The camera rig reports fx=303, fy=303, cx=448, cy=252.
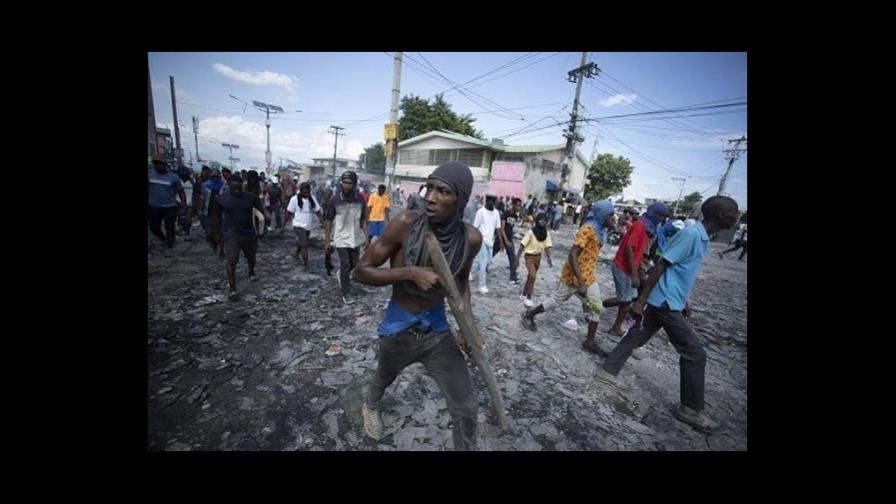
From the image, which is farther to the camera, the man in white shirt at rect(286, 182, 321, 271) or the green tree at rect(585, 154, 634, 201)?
the green tree at rect(585, 154, 634, 201)

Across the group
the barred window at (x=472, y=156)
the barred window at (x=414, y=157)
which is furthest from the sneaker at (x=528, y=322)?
the barred window at (x=414, y=157)

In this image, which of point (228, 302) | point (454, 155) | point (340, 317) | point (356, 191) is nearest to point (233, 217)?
point (228, 302)

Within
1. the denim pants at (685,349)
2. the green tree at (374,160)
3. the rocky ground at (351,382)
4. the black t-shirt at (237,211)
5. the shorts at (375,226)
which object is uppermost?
the green tree at (374,160)

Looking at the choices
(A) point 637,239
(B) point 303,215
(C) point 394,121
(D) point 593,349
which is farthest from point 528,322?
(C) point 394,121

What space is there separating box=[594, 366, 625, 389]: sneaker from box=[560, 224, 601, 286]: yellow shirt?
1073mm

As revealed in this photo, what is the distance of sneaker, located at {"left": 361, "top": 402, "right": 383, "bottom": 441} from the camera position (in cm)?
224

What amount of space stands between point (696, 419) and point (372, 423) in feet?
9.38

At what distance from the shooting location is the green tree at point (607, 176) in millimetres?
36219

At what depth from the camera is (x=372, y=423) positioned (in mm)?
2250

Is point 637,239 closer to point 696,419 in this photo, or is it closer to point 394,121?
point 696,419

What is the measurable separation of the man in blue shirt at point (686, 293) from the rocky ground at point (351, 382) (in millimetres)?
265

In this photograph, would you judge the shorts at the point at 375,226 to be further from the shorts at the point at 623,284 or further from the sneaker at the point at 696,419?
the sneaker at the point at 696,419

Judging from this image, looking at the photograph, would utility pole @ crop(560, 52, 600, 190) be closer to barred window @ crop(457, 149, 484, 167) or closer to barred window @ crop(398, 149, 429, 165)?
barred window @ crop(457, 149, 484, 167)

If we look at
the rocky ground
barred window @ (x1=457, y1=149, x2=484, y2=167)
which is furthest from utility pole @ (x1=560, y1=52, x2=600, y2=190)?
the rocky ground
